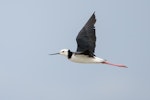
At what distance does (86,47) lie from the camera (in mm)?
79938

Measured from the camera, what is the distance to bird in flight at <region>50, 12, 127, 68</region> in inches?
3125

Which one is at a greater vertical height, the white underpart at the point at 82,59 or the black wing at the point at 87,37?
the black wing at the point at 87,37

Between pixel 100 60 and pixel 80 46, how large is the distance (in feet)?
4.85

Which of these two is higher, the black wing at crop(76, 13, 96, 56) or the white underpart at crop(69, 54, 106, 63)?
the black wing at crop(76, 13, 96, 56)

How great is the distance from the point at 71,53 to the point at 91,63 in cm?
133

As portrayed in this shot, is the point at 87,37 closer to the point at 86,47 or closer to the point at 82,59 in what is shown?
the point at 86,47

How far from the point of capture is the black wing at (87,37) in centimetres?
8012

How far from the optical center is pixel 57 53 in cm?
8162

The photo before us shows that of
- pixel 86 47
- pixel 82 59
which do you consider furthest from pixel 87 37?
pixel 82 59

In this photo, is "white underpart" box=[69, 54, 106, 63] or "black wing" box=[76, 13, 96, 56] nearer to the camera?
"white underpart" box=[69, 54, 106, 63]

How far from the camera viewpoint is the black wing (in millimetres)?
80125

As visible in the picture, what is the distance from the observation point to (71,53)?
7988cm

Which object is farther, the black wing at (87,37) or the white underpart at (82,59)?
the black wing at (87,37)

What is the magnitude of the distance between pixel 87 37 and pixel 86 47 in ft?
2.32
